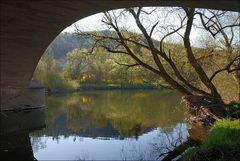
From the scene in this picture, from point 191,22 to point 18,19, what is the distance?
519cm

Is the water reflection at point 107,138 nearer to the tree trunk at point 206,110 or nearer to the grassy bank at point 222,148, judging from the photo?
the tree trunk at point 206,110

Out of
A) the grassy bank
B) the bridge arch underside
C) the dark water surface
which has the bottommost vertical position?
the dark water surface

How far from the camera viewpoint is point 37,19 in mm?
7957

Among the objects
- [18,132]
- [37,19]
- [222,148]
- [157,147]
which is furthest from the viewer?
[18,132]

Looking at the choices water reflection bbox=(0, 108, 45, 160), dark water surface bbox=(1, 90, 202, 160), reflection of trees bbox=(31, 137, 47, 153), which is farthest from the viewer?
reflection of trees bbox=(31, 137, 47, 153)

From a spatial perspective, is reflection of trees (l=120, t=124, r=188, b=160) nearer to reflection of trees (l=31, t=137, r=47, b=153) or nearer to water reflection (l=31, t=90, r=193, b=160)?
water reflection (l=31, t=90, r=193, b=160)

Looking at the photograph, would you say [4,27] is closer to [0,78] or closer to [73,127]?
[0,78]

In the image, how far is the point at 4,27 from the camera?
838 cm

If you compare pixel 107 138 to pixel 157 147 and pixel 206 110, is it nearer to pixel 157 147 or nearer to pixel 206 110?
pixel 157 147

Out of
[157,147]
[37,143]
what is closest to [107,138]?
[37,143]

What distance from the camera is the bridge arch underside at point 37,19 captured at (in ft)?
20.7

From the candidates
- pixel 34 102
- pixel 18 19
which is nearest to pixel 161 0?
pixel 18 19

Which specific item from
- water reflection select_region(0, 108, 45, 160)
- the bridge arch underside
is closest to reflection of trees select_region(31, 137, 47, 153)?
water reflection select_region(0, 108, 45, 160)

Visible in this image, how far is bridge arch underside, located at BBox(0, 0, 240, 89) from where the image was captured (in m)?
6.31
